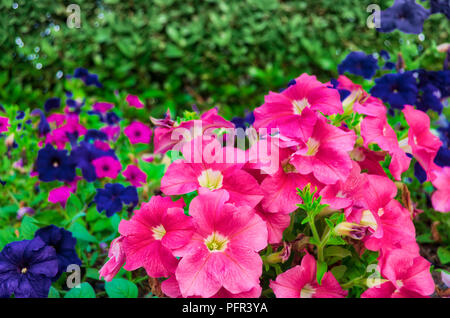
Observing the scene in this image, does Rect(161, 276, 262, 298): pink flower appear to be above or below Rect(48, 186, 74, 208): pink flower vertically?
above

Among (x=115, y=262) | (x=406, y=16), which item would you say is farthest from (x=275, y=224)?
(x=406, y=16)

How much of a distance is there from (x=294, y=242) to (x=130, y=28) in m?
3.13

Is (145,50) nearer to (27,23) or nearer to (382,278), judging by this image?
(27,23)

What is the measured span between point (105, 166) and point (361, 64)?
1.12m

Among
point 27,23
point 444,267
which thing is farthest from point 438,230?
point 27,23

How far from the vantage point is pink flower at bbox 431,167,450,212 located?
1.32 metres

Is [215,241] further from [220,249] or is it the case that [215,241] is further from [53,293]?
[53,293]

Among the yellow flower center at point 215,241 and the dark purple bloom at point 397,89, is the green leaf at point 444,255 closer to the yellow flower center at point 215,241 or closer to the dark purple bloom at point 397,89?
the dark purple bloom at point 397,89

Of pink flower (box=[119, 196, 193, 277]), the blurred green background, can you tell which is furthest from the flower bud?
the blurred green background

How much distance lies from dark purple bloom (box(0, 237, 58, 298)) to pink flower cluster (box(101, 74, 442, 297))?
31 cm

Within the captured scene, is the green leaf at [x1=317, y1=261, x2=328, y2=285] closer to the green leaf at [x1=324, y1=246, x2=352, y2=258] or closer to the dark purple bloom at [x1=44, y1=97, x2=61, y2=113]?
the green leaf at [x1=324, y1=246, x2=352, y2=258]

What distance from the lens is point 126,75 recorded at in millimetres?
3826

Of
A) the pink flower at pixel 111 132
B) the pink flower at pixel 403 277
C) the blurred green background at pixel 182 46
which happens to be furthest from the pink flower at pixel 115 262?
Answer: the blurred green background at pixel 182 46

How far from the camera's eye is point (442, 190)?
1339 millimetres
